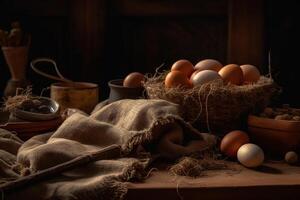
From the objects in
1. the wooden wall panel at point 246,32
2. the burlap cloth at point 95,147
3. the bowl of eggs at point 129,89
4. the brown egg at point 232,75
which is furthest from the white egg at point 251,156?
the wooden wall panel at point 246,32

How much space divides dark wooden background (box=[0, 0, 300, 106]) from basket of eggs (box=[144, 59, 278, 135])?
0.79m

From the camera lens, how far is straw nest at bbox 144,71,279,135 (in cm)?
137

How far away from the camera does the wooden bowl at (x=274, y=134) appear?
1.31 metres

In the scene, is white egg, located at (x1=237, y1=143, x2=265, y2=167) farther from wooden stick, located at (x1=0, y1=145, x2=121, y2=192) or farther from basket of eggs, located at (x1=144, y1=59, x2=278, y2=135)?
wooden stick, located at (x1=0, y1=145, x2=121, y2=192)

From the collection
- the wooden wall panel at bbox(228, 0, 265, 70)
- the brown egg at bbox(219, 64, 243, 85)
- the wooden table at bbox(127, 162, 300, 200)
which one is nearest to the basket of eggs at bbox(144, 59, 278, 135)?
the brown egg at bbox(219, 64, 243, 85)

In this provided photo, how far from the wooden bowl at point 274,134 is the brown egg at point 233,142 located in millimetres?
66

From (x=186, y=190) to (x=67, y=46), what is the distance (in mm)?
1316

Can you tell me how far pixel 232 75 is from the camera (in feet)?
4.79

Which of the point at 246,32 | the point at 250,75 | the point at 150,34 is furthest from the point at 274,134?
the point at 150,34

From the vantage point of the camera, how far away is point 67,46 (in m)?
2.30

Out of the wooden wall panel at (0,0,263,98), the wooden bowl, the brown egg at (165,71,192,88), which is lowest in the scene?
the wooden bowl

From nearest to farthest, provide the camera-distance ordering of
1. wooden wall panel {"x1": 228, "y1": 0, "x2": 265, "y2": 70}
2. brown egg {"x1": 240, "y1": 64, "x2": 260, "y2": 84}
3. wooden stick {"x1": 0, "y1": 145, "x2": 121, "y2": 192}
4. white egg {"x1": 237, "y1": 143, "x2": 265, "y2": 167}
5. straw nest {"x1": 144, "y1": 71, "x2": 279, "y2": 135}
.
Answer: wooden stick {"x1": 0, "y1": 145, "x2": 121, "y2": 192} → white egg {"x1": 237, "y1": 143, "x2": 265, "y2": 167} → straw nest {"x1": 144, "y1": 71, "x2": 279, "y2": 135} → brown egg {"x1": 240, "y1": 64, "x2": 260, "y2": 84} → wooden wall panel {"x1": 228, "y1": 0, "x2": 265, "y2": 70}

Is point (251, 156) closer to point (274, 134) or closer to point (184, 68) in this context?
point (274, 134)

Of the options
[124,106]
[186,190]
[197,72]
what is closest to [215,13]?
[197,72]
